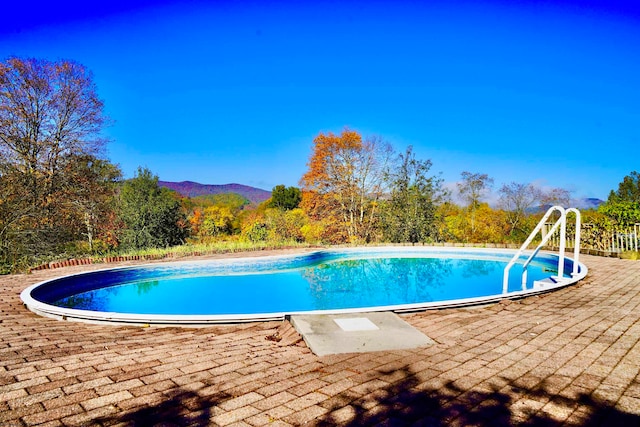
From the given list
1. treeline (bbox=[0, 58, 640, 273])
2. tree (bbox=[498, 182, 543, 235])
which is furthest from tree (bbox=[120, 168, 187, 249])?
tree (bbox=[498, 182, 543, 235])

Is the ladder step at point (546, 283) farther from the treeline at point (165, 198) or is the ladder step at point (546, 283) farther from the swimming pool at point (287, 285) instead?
the treeline at point (165, 198)

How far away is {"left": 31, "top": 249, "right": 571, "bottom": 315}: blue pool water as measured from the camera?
22.2 feet

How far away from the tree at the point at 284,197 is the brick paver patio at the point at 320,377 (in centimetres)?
3036

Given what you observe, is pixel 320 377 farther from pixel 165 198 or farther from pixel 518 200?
pixel 518 200

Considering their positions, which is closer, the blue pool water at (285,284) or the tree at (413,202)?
the blue pool water at (285,284)

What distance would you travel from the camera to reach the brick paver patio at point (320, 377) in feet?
6.05

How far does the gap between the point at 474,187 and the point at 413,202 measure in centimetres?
372

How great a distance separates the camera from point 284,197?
3441 cm

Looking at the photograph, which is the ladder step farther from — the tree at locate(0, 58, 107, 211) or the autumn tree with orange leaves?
the tree at locate(0, 58, 107, 211)

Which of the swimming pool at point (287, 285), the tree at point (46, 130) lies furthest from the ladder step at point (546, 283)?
the tree at point (46, 130)

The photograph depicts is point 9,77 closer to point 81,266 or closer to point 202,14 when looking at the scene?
point 202,14

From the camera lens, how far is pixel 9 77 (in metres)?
13.2

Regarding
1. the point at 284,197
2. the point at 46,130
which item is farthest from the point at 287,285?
the point at 284,197

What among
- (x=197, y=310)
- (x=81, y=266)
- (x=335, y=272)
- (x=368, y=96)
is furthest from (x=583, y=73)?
(x=81, y=266)
